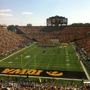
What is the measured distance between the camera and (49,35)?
260 ft

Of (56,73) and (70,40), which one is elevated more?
(70,40)

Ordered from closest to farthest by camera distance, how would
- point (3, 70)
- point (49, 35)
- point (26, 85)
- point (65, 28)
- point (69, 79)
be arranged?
point (26, 85) < point (69, 79) < point (3, 70) < point (49, 35) < point (65, 28)

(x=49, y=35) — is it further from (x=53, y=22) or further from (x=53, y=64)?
(x=53, y=64)

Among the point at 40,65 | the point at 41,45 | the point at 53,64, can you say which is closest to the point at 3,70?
the point at 40,65

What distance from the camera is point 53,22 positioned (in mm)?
83000

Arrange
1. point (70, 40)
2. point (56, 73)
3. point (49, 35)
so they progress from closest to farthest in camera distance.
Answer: point (56, 73)
point (70, 40)
point (49, 35)

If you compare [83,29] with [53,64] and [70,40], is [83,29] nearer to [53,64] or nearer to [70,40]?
[70,40]

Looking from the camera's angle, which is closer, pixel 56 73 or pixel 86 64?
pixel 56 73

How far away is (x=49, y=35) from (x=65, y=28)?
12.9 meters

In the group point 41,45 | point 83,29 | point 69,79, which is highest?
point 83,29

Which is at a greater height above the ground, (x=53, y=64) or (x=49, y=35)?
(x=49, y=35)

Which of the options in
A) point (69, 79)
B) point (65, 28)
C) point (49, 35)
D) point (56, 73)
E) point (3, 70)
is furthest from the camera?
point (65, 28)

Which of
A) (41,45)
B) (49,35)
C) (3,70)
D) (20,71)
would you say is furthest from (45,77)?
(49,35)

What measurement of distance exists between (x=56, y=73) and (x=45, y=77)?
2.55m
